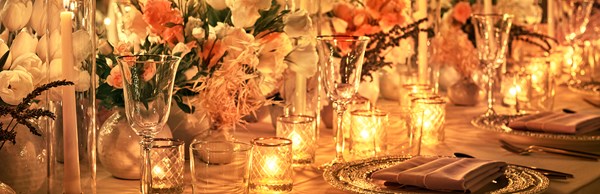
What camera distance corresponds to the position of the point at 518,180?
176 centimetres

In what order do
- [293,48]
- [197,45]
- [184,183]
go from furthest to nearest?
1. [293,48]
2. [197,45]
3. [184,183]

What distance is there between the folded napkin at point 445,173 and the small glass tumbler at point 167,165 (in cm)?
33

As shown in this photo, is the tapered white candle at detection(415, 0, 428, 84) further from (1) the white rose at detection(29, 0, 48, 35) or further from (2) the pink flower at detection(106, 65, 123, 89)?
(1) the white rose at detection(29, 0, 48, 35)

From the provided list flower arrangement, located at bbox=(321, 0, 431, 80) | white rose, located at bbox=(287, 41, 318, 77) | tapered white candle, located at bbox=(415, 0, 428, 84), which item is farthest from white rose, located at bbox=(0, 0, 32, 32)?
tapered white candle, located at bbox=(415, 0, 428, 84)

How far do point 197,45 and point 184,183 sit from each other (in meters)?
0.29

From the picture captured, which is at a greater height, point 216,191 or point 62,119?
point 62,119

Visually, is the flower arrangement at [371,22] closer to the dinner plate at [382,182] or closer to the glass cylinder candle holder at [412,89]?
the glass cylinder candle holder at [412,89]

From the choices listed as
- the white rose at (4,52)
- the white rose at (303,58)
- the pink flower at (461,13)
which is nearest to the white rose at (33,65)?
the white rose at (4,52)

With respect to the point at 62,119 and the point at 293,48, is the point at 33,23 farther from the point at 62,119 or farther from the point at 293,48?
the point at 293,48

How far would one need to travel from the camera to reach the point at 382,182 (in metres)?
1.72

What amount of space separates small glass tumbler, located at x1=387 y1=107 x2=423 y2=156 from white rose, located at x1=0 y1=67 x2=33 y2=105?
0.89m

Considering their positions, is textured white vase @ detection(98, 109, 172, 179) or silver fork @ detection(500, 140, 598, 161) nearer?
textured white vase @ detection(98, 109, 172, 179)

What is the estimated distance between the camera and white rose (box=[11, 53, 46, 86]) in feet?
4.99

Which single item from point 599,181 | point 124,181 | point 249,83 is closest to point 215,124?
point 249,83
